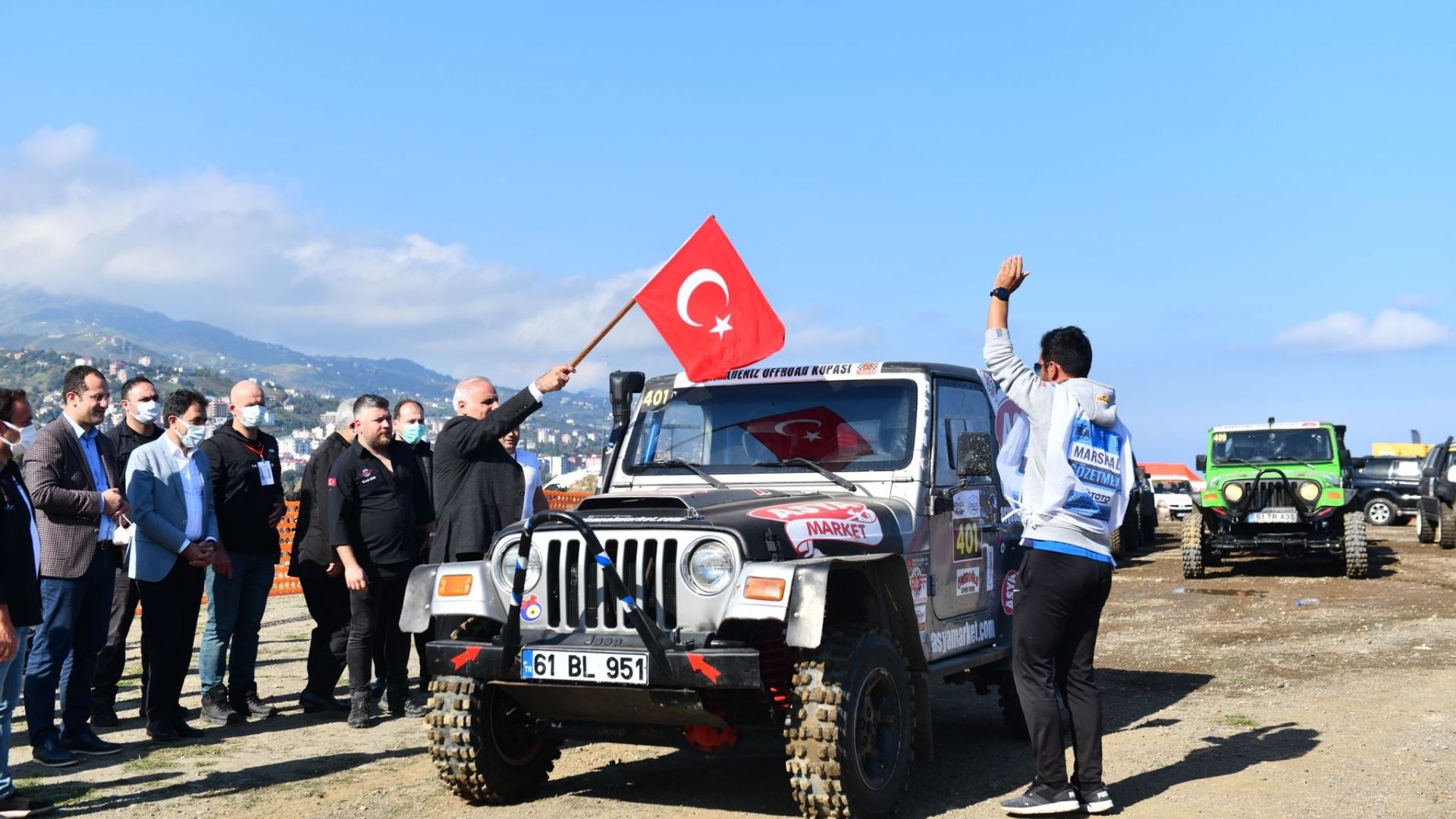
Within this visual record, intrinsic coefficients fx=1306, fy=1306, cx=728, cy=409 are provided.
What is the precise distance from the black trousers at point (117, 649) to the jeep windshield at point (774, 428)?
12.0ft

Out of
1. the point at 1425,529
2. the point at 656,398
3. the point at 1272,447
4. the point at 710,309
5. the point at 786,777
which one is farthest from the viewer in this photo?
the point at 1425,529

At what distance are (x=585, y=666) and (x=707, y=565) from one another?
62cm

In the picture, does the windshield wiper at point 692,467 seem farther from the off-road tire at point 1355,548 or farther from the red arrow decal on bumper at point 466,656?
the off-road tire at point 1355,548

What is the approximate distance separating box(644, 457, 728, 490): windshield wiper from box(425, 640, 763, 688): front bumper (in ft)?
5.08

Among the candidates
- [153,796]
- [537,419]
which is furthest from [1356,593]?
[537,419]

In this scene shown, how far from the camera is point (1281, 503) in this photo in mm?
17547

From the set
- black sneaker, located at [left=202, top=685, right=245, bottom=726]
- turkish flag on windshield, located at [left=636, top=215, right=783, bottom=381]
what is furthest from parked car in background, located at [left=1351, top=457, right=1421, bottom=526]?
black sneaker, located at [left=202, top=685, right=245, bottom=726]

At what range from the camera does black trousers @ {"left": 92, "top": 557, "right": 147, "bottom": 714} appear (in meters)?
8.20

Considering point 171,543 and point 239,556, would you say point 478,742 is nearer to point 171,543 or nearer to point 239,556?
point 171,543

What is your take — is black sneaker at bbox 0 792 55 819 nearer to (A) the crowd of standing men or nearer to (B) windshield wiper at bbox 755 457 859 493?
(A) the crowd of standing men

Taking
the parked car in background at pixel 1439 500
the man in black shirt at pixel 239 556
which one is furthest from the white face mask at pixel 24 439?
the parked car in background at pixel 1439 500

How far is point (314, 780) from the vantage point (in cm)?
655

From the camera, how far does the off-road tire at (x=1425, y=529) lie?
23.8m

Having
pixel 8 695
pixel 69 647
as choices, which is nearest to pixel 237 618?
pixel 69 647
